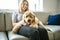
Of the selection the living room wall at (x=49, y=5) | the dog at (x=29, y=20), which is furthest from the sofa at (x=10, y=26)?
the living room wall at (x=49, y=5)

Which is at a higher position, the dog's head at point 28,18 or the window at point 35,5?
the window at point 35,5

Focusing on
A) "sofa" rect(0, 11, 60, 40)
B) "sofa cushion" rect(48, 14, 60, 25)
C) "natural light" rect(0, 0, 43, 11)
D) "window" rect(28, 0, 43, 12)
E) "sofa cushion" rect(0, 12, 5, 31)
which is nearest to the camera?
"sofa" rect(0, 11, 60, 40)

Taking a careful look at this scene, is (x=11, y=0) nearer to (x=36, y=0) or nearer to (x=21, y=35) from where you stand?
(x=36, y=0)

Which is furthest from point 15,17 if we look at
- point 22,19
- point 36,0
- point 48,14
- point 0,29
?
point 36,0

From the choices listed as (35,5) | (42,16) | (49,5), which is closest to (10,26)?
(42,16)

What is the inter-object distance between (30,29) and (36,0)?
5.62 feet

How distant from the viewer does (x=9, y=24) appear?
314cm

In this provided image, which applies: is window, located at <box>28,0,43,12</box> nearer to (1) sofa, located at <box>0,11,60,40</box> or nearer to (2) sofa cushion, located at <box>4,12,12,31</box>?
(1) sofa, located at <box>0,11,60,40</box>

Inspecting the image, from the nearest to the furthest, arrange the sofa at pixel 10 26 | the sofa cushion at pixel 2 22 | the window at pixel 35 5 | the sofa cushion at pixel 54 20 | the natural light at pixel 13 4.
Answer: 1. the sofa at pixel 10 26
2. the sofa cushion at pixel 2 22
3. the sofa cushion at pixel 54 20
4. the natural light at pixel 13 4
5. the window at pixel 35 5

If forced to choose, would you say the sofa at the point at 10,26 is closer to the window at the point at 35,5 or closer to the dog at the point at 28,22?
the dog at the point at 28,22

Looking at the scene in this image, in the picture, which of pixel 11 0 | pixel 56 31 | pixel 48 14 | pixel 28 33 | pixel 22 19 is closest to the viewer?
pixel 28 33

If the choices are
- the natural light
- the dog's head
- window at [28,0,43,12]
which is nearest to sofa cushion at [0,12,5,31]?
the dog's head

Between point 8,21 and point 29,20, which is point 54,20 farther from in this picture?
point 8,21

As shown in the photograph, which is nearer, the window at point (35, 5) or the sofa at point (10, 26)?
the sofa at point (10, 26)
